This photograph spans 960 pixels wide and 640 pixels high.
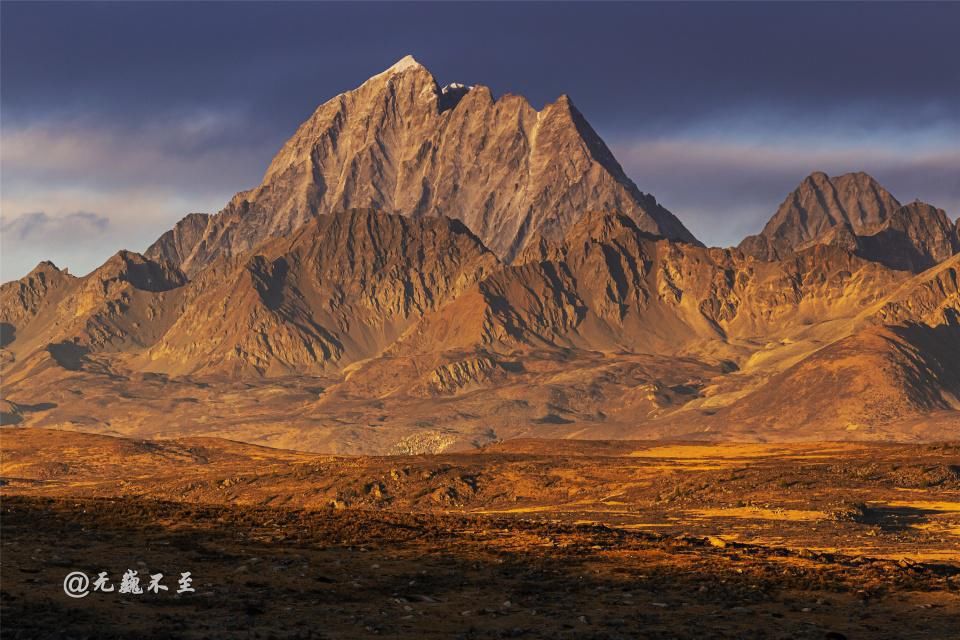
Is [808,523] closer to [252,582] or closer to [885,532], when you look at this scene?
[885,532]

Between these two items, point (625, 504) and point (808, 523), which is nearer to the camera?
point (808, 523)

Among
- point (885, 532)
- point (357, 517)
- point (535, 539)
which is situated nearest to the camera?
point (535, 539)

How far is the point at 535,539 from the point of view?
182ft

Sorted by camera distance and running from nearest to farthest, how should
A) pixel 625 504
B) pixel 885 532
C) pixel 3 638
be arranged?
pixel 3 638
pixel 885 532
pixel 625 504

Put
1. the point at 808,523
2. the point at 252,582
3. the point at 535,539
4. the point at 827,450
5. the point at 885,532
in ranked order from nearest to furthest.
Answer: the point at 252,582, the point at 535,539, the point at 885,532, the point at 808,523, the point at 827,450

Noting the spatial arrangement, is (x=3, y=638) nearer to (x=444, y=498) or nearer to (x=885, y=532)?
(x=885, y=532)

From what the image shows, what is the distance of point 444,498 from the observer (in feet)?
410

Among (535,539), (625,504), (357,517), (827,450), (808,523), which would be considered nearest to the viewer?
(535,539)

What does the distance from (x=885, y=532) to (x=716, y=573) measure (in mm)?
37200

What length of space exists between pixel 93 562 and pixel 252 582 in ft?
18.0

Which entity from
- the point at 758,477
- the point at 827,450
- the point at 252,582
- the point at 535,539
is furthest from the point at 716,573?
the point at 827,450

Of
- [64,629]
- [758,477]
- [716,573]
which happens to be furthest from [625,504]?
[64,629]

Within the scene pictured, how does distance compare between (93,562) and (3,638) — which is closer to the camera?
(3,638)

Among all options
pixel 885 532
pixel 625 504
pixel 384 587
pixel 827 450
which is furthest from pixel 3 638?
pixel 827 450
